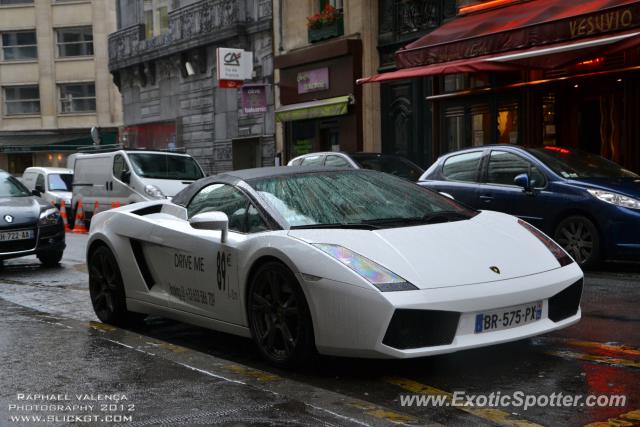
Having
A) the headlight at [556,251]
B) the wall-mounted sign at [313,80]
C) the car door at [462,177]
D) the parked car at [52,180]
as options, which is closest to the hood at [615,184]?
the car door at [462,177]

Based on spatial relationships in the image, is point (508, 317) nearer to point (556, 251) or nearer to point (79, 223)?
point (556, 251)

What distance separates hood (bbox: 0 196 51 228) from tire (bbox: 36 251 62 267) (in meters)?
0.59

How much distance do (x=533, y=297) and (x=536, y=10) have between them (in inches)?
488

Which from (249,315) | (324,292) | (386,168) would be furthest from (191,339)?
(386,168)

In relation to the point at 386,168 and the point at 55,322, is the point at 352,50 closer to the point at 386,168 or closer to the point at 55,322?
the point at 386,168

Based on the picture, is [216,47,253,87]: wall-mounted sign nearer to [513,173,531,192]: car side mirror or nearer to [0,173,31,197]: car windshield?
[0,173,31,197]: car windshield

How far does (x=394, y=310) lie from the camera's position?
15.1 feet

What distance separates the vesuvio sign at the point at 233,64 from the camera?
26438 mm

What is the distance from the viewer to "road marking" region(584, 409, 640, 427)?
157 inches

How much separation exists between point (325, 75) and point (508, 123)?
685 centimetres

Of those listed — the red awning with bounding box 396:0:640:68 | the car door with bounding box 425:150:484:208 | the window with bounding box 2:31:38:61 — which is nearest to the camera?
the car door with bounding box 425:150:484:208

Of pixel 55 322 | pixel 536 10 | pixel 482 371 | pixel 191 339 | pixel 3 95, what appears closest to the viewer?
pixel 482 371

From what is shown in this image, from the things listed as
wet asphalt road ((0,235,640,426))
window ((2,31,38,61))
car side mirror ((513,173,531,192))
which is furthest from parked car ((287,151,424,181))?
window ((2,31,38,61))

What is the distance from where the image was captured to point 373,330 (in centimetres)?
469
